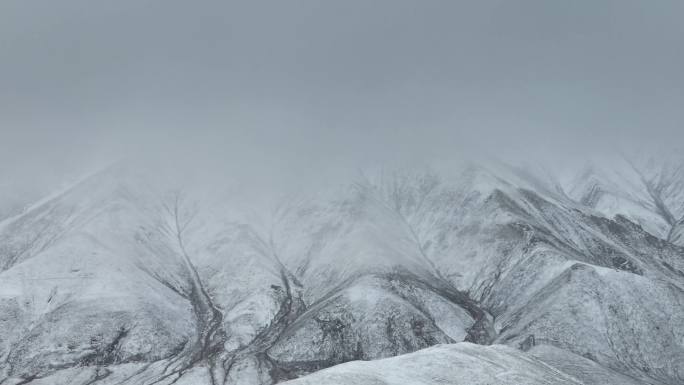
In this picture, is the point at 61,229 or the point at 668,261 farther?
the point at 61,229

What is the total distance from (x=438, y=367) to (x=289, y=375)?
5571 cm

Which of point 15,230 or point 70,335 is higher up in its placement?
point 15,230

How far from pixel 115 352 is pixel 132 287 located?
24797mm

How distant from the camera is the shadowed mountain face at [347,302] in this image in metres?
117

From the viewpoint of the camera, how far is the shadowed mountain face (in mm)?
116562

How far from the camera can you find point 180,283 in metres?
165

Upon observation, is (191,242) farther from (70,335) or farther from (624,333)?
(624,333)

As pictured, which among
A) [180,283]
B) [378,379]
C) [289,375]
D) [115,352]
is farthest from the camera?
[180,283]

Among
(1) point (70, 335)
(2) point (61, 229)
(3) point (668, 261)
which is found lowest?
(3) point (668, 261)

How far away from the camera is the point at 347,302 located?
13825 centimetres

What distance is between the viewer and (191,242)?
198375 mm

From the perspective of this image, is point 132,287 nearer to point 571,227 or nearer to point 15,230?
point 15,230

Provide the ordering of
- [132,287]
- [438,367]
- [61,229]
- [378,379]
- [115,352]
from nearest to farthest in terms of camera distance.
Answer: [378,379]
[438,367]
[115,352]
[132,287]
[61,229]

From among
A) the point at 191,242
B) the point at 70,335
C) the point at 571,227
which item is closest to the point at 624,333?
the point at 571,227
